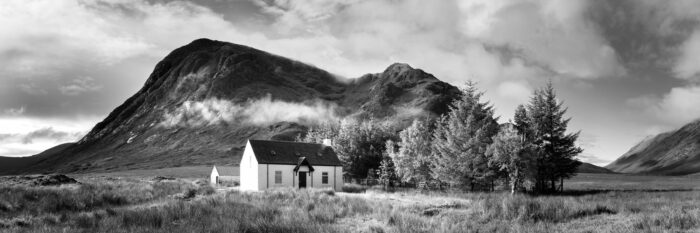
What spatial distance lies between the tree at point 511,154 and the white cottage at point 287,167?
68.8 ft

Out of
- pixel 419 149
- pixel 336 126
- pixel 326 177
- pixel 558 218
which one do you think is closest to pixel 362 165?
pixel 326 177

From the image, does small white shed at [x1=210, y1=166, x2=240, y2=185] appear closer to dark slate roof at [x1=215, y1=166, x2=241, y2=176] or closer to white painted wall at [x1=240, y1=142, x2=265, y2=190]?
dark slate roof at [x1=215, y1=166, x2=241, y2=176]

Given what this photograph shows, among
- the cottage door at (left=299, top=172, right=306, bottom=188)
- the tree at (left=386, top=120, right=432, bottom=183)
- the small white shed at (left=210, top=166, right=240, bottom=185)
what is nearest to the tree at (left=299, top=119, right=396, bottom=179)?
the cottage door at (left=299, top=172, right=306, bottom=188)

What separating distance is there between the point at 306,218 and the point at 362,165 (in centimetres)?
5038

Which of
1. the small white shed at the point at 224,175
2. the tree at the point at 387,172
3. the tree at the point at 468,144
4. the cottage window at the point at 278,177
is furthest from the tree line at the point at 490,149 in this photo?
the small white shed at the point at 224,175

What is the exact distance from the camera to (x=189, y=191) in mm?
38719

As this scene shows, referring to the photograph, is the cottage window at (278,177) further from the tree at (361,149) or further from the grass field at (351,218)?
the grass field at (351,218)

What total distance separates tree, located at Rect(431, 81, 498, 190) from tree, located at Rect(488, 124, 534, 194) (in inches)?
55.0

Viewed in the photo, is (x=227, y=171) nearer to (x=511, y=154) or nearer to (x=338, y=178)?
(x=338, y=178)

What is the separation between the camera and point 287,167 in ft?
192

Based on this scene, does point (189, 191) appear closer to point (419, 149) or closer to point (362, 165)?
point (419, 149)

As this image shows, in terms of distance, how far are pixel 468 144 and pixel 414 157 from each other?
10.7 m

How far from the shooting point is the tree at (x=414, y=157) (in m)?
52.7

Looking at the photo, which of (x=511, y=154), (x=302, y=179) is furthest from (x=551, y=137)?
(x=302, y=179)
